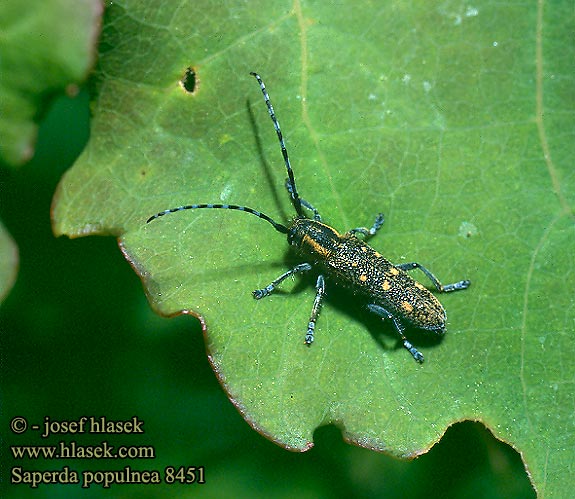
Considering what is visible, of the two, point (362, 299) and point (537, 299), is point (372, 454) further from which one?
point (537, 299)

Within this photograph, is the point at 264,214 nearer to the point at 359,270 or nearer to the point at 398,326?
the point at 359,270

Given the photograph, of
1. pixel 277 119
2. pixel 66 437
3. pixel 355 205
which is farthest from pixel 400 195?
pixel 66 437

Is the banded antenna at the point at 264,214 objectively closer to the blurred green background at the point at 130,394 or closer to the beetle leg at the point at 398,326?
the beetle leg at the point at 398,326

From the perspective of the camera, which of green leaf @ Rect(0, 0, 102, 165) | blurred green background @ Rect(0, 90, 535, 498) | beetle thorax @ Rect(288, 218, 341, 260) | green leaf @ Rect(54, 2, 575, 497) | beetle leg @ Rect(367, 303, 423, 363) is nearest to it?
green leaf @ Rect(0, 0, 102, 165)

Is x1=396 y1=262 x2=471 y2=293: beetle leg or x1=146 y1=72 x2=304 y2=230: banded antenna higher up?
x1=146 y1=72 x2=304 y2=230: banded antenna

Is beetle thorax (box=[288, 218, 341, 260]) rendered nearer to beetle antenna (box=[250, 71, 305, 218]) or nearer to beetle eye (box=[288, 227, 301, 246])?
beetle eye (box=[288, 227, 301, 246])

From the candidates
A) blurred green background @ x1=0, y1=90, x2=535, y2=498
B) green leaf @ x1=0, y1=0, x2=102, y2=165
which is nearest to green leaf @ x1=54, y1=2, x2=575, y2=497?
green leaf @ x1=0, y1=0, x2=102, y2=165

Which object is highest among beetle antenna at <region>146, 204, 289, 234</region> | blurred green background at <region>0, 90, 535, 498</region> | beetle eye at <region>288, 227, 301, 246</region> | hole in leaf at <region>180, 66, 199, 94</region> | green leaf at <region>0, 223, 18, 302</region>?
hole in leaf at <region>180, 66, 199, 94</region>
